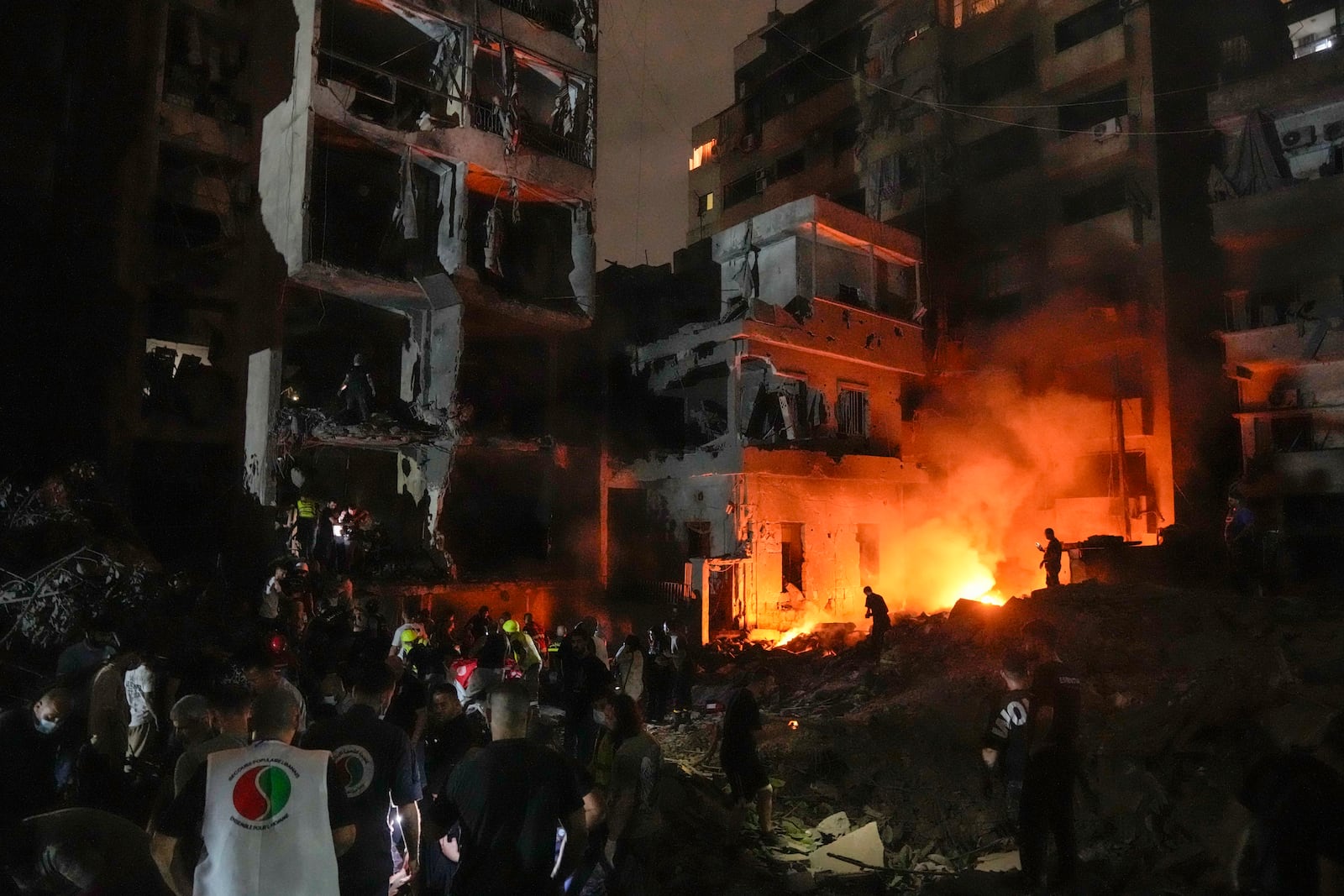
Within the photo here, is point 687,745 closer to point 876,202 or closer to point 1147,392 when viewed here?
point 1147,392

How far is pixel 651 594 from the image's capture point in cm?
2428

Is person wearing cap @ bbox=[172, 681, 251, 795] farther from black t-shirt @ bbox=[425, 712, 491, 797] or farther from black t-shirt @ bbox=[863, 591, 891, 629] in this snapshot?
black t-shirt @ bbox=[863, 591, 891, 629]

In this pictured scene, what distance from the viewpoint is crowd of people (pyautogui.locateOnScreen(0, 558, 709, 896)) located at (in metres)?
3.45

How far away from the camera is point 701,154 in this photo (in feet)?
153

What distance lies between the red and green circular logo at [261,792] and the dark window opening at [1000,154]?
3228 cm

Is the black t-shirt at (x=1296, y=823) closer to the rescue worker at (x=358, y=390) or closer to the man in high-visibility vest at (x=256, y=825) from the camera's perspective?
the man in high-visibility vest at (x=256, y=825)

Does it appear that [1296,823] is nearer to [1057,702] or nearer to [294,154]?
[1057,702]

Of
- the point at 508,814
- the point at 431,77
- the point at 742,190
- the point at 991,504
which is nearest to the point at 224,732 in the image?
the point at 508,814

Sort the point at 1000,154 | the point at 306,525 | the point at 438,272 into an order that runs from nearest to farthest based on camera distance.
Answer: the point at 306,525, the point at 438,272, the point at 1000,154

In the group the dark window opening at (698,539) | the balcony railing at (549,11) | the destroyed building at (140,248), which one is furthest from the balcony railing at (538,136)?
the dark window opening at (698,539)

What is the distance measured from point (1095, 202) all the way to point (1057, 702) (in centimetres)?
2715

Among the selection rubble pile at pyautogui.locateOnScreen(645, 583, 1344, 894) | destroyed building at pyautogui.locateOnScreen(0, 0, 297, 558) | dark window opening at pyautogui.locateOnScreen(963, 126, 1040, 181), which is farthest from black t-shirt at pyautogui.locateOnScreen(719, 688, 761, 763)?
dark window opening at pyautogui.locateOnScreen(963, 126, 1040, 181)

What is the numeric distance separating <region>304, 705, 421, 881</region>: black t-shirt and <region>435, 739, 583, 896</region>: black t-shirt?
1.12 ft

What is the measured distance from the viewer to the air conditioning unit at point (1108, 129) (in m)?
27.4
